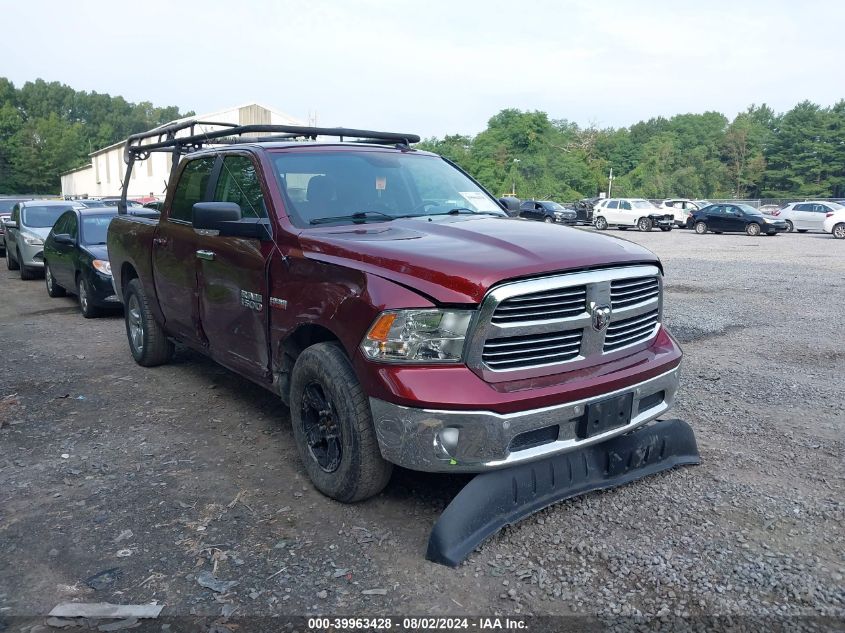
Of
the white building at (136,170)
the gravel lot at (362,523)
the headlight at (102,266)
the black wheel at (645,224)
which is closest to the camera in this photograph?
the gravel lot at (362,523)

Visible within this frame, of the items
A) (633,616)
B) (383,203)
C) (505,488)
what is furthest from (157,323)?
(633,616)

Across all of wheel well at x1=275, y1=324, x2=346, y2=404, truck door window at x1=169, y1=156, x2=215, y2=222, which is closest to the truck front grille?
wheel well at x1=275, y1=324, x2=346, y2=404

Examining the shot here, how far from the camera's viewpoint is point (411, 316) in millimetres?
3275

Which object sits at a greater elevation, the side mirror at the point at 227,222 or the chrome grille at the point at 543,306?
the side mirror at the point at 227,222

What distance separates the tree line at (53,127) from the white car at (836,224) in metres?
96.0

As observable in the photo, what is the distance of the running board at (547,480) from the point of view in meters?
3.25

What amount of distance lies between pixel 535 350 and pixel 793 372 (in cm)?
427

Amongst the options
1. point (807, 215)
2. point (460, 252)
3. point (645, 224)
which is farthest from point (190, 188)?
point (645, 224)

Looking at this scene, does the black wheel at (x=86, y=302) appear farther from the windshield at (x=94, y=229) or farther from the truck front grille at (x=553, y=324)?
the truck front grille at (x=553, y=324)

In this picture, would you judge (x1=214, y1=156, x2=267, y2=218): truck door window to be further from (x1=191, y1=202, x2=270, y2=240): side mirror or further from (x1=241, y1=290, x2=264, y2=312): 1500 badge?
(x1=241, y1=290, x2=264, y2=312): 1500 badge

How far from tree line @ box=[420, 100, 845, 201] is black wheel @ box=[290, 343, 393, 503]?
67.4m

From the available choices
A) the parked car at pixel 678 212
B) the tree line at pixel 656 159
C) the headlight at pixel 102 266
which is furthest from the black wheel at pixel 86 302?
the tree line at pixel 656 159

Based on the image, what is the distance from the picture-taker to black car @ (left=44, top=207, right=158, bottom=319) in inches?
371

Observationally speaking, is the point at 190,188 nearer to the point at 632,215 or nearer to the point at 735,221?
the point at 735,221
